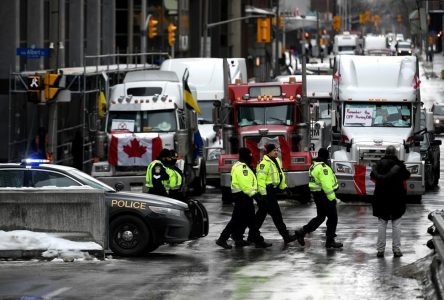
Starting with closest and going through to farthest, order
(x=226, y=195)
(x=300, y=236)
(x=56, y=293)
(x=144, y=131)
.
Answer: (x=56, y=293)
(x=300, y=236)
(x=226, y=195)
(x=144, y=131)

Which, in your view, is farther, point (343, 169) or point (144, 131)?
point (144, 131)

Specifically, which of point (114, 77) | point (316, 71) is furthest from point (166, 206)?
point (316, 71)

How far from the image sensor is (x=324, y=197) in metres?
21.2

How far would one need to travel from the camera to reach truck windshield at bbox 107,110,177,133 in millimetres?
32000

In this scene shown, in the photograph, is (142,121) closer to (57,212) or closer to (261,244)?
(261,244)

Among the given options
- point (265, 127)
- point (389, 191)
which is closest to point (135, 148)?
point (265, 127)

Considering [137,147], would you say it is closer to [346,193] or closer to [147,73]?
[147,73]

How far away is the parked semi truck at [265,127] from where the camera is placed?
30.6 metres

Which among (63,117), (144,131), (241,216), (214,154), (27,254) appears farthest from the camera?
(63,117)

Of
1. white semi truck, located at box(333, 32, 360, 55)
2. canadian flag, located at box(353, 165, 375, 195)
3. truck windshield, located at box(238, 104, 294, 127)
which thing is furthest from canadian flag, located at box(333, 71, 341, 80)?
white semi truck, located at box(333, 32, 360, 55)

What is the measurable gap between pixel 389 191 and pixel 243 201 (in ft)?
8.48

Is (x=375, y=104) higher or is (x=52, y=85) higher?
(x=52, y=85)

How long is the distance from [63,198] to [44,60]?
97.8ft

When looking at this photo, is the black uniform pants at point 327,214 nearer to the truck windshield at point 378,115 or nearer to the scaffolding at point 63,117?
the truck windshield at point 378,115
